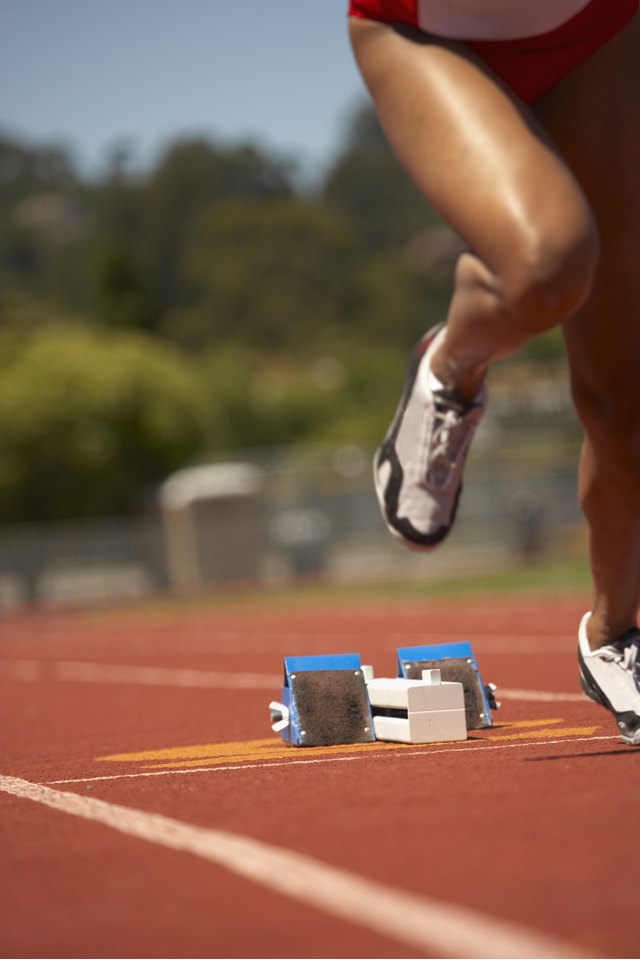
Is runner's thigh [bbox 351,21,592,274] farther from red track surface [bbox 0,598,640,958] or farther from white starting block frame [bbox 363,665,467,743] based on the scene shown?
white starting block frame [bbox 363,665,467,743]

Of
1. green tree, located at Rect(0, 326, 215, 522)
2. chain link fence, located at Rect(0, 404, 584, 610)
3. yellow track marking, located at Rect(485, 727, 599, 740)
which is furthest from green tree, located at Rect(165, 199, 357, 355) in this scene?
yellow track marking, located at Rect(485, 727, 599, 740)

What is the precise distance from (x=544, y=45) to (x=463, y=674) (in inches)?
78.3

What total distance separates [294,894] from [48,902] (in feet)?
1.27

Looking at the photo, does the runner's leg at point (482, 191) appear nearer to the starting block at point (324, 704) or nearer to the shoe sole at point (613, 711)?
the shoe sole at point (613, 711)

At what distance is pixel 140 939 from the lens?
210 cm

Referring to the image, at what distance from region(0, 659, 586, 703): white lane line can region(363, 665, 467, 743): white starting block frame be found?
4.02 feet

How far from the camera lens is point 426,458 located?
3045 millimetres

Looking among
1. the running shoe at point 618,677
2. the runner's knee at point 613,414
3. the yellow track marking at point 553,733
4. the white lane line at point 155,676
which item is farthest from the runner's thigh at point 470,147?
the white lane line at point 155,676

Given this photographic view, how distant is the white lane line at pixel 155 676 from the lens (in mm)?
5879

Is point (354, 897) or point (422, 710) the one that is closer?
point (354, 897)

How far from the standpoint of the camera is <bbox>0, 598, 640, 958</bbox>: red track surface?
82.0 inches

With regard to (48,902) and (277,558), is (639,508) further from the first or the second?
(277,558)

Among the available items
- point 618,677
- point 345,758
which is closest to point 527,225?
point 618,677

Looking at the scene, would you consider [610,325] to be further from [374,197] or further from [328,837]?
[374,197]
